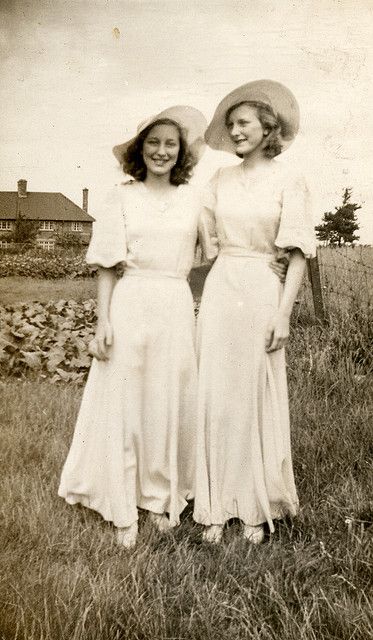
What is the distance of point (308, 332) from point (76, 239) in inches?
83.7

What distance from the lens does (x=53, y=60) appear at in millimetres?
2738

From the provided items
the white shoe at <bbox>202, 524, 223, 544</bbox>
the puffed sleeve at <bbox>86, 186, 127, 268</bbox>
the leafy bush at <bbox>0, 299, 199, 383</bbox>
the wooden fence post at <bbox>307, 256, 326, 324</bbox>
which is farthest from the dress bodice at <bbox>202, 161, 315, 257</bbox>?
the leafy bush at <bbox>0, 299, 199, 383</bbox>

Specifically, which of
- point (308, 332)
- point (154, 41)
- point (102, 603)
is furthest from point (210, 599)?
point (308, 332)

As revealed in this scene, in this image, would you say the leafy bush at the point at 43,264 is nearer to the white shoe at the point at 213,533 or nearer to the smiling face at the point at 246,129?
the smiling face at the point at 246,129

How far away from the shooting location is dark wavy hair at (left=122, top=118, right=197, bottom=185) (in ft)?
8.79

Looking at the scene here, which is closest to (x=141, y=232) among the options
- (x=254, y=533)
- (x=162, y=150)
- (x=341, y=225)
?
(x=162, y=150)

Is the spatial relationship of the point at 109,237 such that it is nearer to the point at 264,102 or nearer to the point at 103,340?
the point at 103,340

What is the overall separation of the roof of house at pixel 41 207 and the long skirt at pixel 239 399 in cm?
87

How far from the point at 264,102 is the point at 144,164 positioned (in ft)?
1.91

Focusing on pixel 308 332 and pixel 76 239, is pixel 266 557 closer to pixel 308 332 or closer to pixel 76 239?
pixel 76 239

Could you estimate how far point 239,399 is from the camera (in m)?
2.69

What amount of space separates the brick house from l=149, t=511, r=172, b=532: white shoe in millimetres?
1443

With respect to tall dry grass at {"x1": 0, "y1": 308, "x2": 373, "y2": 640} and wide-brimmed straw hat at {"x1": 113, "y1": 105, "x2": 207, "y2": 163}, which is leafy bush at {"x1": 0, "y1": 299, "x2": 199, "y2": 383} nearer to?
tall dry grass at {"x1": 0, "y1": 308, "x2": 373, "y2": 640}

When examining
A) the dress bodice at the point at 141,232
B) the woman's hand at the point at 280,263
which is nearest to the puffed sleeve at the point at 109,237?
the dress bodice at the point at 141,232
